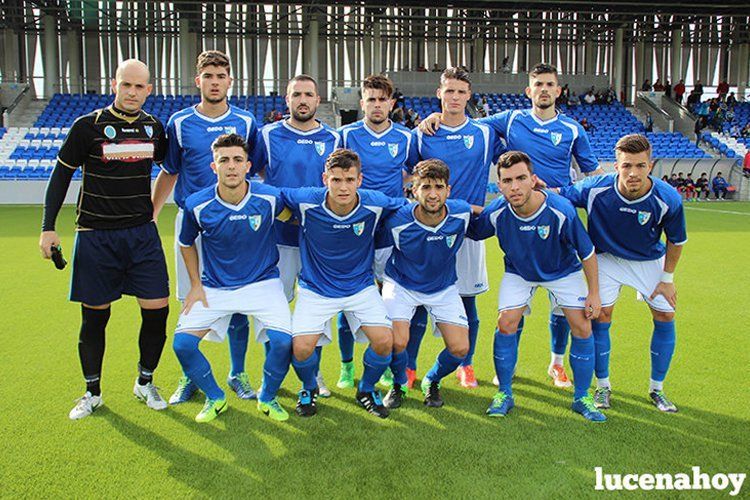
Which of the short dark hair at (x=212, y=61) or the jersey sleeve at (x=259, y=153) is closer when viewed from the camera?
the short dark hair at (x=212, y=61)

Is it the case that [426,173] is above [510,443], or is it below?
above

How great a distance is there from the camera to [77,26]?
2680 centimetres

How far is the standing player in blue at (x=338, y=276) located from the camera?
3.70 metres

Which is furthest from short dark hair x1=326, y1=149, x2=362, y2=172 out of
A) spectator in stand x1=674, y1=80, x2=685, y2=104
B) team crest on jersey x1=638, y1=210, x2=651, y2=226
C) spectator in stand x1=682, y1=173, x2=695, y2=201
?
spectator in stand x1=674, y1=80, x2=685, y2=104

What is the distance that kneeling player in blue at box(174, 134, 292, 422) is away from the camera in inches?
143

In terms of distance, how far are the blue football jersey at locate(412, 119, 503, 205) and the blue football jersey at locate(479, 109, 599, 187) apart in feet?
0.68

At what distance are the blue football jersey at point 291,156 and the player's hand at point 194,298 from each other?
625 mm

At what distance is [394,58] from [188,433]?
2838 cm

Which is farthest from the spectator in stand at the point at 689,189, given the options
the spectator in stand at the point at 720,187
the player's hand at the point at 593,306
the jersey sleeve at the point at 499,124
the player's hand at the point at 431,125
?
the player's hand at the point at 593,306

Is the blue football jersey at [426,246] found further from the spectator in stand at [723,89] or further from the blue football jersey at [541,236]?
the spectator in stand at [723,89]

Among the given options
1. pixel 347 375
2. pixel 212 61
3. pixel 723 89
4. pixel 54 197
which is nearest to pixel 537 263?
pixel 347 375

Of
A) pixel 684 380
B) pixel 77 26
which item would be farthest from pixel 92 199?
pixel 77 26

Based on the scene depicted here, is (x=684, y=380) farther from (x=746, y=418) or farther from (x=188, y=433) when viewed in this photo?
(x=188, y=433)

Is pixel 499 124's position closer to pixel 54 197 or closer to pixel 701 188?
pixel 54 197
